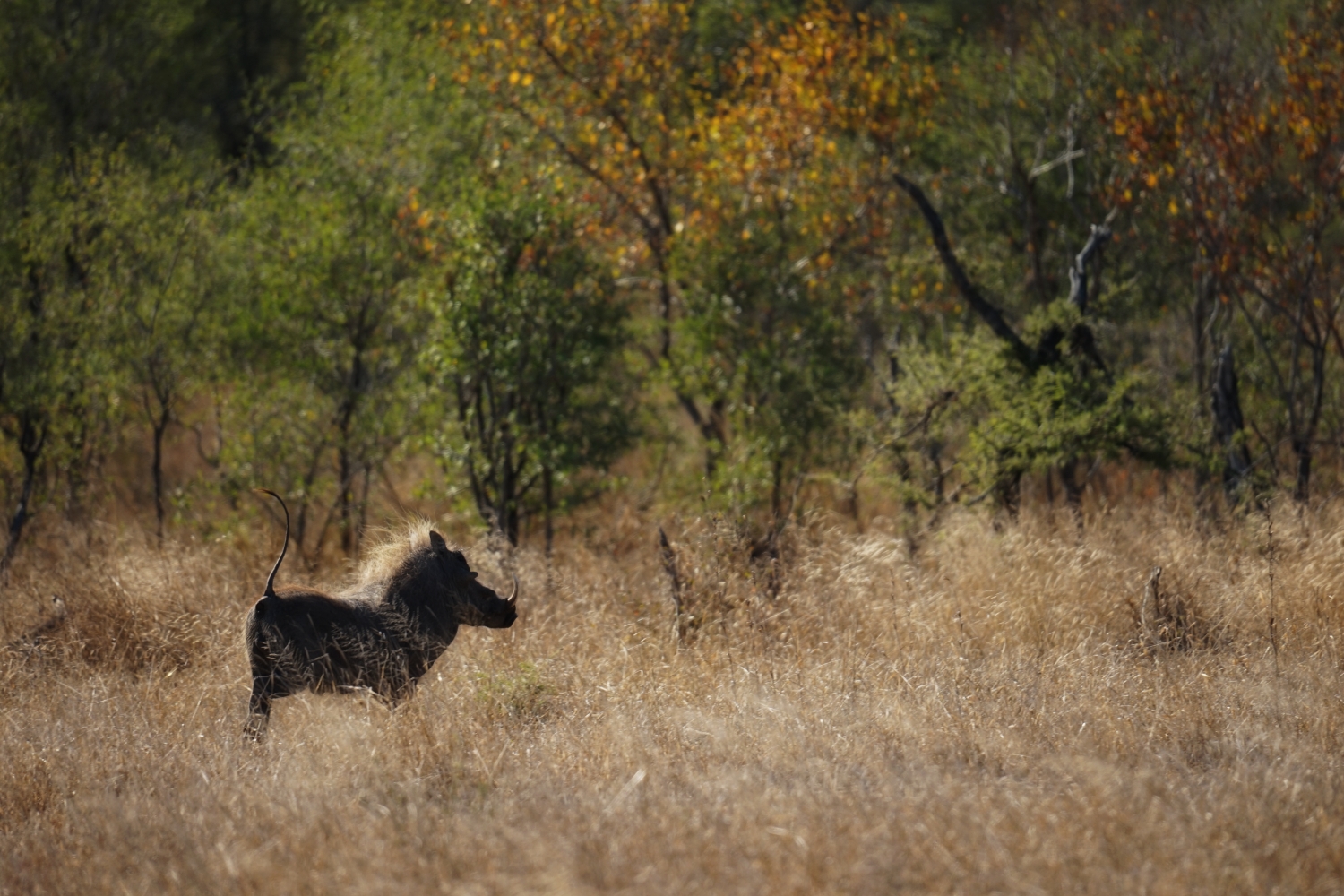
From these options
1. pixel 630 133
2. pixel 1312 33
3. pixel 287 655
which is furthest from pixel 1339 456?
pixel 287 655

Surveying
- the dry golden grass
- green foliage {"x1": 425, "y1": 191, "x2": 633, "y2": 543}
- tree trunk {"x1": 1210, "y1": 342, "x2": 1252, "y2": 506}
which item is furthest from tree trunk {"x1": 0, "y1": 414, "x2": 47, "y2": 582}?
tree trunk {"x1": 1210, "y1": 342, "x2": 1252, "y2": 506}

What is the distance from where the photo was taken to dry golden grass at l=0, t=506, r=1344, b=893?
14.4 feet

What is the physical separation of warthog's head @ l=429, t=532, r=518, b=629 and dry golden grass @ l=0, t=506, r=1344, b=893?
0.41 m

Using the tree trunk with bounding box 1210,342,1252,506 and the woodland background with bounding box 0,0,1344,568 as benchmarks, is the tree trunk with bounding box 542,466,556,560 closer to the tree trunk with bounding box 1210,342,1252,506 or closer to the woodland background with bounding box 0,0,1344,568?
the woodland background with bounding box 0,0,1344,568

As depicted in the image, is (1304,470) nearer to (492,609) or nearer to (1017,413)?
(1017,413)

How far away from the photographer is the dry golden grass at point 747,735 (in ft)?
14.4

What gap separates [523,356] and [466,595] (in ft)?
18.0

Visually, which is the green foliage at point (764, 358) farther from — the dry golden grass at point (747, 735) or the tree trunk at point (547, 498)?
the dry golden grass at point (747, 735)

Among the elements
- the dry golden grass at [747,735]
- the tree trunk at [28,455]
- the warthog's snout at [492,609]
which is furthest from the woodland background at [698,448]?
the warthog's snout at [492,609]

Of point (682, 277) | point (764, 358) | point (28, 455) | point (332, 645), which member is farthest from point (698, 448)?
point (332, 645)

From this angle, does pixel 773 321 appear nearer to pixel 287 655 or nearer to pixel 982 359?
pixel 982 359

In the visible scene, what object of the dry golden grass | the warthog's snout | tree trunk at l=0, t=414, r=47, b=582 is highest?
tree trunk at l=0, t=414, r=47, b=582

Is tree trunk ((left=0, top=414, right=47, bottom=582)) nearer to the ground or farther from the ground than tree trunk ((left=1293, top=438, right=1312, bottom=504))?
farther from the ground

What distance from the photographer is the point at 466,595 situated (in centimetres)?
662
